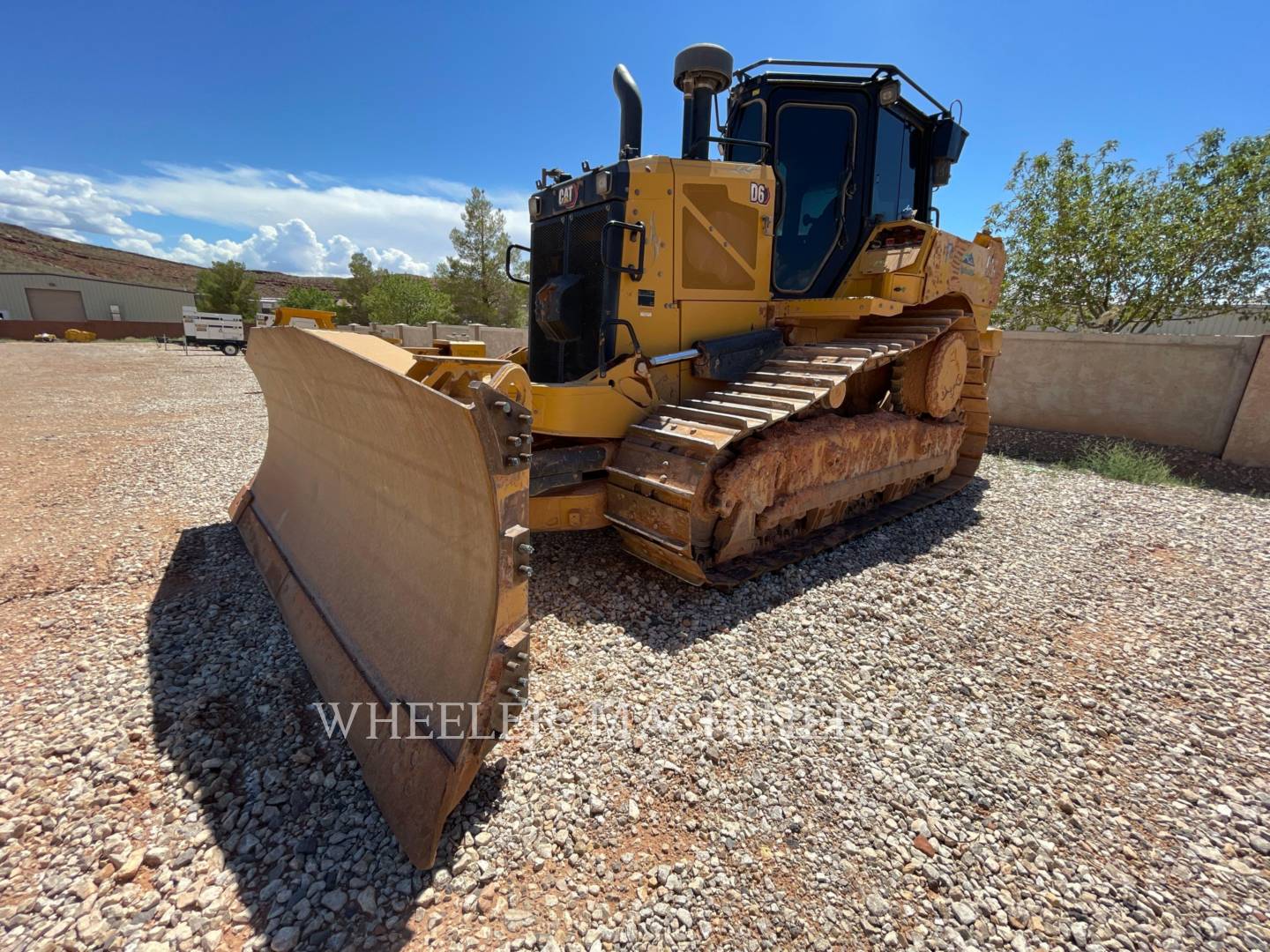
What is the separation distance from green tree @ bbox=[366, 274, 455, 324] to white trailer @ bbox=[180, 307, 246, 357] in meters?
7.94

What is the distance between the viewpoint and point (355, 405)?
2781 millimetres

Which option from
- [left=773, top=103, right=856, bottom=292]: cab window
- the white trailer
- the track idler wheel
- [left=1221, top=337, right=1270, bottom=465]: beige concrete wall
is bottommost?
the white trailer

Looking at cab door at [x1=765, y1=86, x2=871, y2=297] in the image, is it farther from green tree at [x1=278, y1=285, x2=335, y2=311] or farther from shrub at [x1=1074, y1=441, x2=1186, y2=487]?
green tree at [x1=278, y1=285, x2=335, y2=311]

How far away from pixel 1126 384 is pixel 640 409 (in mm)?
8862

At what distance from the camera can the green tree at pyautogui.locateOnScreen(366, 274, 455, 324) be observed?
122 feet

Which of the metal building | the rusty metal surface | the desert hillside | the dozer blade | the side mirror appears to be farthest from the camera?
the desert hillside

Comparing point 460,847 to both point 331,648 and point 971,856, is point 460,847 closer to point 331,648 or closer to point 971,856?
point 331,648

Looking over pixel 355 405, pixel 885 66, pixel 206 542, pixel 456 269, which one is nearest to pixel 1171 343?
pixel 885 66

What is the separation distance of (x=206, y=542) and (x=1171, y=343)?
1191cm

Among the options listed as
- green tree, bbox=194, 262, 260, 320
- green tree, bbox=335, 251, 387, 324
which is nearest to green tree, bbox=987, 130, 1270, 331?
green tree, bbox=335, 251, 387, 324

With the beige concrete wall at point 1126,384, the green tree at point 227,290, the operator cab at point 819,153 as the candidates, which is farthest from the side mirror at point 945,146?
the green tree at point 227,290

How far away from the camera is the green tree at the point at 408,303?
37.3 meters

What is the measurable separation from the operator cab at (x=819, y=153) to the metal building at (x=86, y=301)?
6088cm

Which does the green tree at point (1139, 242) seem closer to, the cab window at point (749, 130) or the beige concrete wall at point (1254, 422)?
the beige concrete wall at point (1254, 422)
